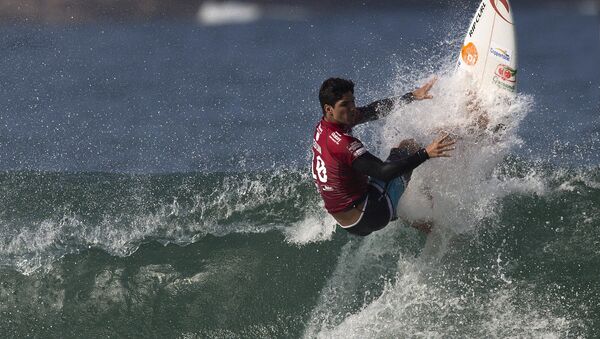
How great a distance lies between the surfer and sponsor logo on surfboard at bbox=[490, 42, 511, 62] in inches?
28.8

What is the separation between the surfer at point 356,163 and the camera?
7.04 m

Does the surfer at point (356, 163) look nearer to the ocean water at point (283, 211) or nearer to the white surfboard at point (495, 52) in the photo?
the ocean water at point (283, 211)

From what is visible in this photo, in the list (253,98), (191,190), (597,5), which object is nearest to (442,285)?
(191,190)

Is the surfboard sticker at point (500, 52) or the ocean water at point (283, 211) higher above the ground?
the surfboard sticker at point (500, 52)

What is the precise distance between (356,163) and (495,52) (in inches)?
79.8

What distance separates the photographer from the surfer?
7039 millimetres

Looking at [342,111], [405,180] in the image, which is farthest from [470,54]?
[342,111]

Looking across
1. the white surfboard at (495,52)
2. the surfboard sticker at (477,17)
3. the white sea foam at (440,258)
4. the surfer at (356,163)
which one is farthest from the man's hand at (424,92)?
the surfboard sticker at (477,17)

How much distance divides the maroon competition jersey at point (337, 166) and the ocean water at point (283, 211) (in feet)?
2.81

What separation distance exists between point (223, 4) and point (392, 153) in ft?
23.2

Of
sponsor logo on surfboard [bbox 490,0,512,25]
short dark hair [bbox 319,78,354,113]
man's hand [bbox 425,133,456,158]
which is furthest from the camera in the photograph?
sponsor logo on surfboard [bbox 490,0,512,25]

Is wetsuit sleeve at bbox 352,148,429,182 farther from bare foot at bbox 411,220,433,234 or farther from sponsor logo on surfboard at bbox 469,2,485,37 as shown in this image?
sponsor logo on surfboard at bbox 469,2,485,37

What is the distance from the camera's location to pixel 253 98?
40.4 feet

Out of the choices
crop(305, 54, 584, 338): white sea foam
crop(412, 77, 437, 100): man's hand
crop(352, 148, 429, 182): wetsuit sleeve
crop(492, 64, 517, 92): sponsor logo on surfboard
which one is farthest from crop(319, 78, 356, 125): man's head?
crop(492, 64, 517, 92): sponsor logo on surfboard
